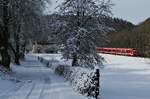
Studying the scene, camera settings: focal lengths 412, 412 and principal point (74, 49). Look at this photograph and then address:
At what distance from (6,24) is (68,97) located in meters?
18.7

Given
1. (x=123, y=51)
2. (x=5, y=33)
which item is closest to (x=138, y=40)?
(x=123, y=51)

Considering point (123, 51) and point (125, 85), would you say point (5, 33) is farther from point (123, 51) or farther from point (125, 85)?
point (123, 51)

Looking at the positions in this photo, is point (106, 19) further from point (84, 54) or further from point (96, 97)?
point (96, 97)

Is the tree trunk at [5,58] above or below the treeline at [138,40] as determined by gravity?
below

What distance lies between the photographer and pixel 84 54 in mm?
32125

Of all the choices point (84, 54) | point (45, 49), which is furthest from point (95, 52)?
point (45, 49)

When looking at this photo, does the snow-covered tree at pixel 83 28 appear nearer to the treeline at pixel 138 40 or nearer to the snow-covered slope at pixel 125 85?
the snow-covered slope at pixel 125 85

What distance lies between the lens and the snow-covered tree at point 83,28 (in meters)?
31.0

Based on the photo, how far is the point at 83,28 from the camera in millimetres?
31078

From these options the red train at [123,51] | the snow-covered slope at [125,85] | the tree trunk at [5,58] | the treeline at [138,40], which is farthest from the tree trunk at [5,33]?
the red train at [123,51]

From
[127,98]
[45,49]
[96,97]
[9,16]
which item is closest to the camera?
[96,97]

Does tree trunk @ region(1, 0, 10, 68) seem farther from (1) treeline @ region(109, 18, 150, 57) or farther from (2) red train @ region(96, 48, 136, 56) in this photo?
(2) red train @ region(96, 48, 136, 56)

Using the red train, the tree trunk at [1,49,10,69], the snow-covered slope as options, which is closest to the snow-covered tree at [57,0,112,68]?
the snow-covered slope

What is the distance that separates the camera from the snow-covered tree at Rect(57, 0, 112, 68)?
31.0 metres
